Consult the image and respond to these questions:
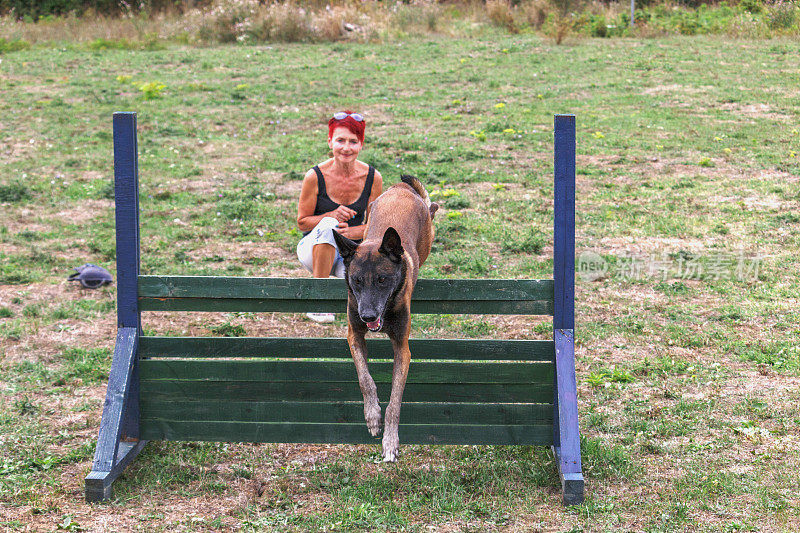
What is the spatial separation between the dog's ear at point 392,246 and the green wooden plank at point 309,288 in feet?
2.67

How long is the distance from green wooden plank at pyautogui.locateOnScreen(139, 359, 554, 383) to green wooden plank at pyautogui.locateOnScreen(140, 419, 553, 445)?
282 millimetres

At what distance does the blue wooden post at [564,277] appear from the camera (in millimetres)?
5035

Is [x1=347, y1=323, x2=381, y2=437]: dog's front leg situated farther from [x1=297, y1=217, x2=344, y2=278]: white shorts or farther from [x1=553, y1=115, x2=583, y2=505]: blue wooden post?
[x1=297, y1=217, x2=344, y2=278]: white shorts

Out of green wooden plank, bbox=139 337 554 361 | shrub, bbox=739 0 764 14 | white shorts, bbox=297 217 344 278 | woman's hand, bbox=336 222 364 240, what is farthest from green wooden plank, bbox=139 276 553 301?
shrub, bbox=739 0 764 14

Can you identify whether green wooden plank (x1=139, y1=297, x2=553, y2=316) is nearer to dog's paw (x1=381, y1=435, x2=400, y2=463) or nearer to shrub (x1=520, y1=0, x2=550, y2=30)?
dog's paw (x1=381, y1=435, x2=400, y2=463)

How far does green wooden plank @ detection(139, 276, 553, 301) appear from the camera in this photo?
519 cm

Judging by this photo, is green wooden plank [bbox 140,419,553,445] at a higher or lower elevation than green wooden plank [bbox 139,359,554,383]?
lower

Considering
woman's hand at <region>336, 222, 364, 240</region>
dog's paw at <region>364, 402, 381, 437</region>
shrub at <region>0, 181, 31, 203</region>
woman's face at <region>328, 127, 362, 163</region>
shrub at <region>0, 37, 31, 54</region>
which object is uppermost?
shrub at <region>0, 37, 31, 54</region>

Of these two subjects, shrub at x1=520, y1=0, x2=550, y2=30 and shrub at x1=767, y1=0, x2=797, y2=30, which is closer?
shrub at x1=767, y1=0, x2=797, y2=30

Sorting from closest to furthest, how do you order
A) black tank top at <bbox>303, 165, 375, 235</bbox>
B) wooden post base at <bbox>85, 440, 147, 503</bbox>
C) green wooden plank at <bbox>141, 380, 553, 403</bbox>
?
1. wooden post base at <bbox>85, 440, 147, 503</bbox>
2. green wooden plank at <bbox>141, 380, 553, 403</bbox>
3. black tank top at <bbox>303, 165, 375, 235</bbox>

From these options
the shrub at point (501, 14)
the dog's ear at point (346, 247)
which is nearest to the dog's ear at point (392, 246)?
the dog's ear at point (346, 247)

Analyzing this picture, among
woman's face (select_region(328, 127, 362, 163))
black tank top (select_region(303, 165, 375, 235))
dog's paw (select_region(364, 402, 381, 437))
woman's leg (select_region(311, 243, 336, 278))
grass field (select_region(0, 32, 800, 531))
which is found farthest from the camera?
woman's leg (select_region(311, 243, 336, 278))

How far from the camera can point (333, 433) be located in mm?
5277

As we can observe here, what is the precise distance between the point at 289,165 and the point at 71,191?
3150 millimetres
